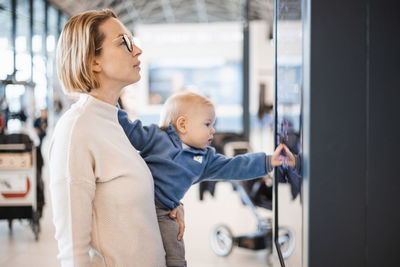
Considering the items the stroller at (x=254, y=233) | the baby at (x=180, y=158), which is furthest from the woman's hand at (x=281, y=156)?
the stroller at (x=254, y=233)

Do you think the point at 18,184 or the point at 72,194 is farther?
the point at 18,184

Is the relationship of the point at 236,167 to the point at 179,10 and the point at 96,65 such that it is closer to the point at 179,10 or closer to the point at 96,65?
the point at 96,65

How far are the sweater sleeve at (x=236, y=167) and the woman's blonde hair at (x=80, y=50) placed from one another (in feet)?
1.86

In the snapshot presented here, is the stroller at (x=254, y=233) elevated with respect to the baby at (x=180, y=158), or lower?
lower

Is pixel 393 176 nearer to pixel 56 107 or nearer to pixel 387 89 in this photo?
pixel 387 89

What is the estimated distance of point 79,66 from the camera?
1.25 meters

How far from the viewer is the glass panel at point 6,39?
922 cm

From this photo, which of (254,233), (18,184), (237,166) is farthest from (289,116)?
(18,184)

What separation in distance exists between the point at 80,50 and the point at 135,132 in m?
0.43

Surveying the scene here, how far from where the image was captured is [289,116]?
1.24 m

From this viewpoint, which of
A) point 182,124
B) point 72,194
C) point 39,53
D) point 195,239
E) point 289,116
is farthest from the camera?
point 39,53

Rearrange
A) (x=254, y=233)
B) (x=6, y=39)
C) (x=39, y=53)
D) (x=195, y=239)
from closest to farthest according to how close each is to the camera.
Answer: (x=254, y=233) → (x=195, y=239) → (x=6, y=39) → (x=39, y=53)

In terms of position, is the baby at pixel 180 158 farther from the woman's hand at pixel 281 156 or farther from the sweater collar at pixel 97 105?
the sweater collar at pixel 97 105

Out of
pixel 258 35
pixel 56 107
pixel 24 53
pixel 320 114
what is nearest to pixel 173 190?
pixel 320 114
